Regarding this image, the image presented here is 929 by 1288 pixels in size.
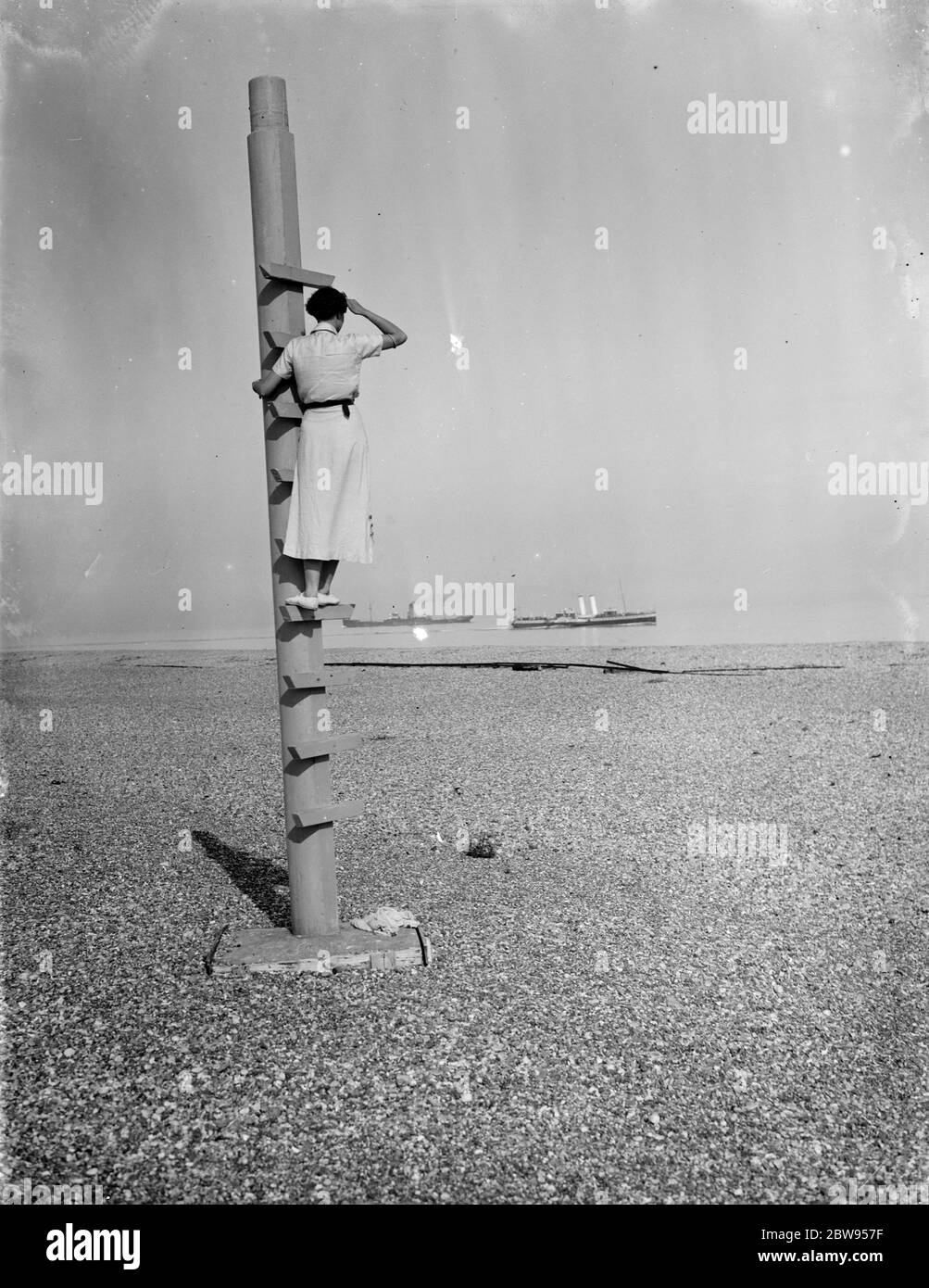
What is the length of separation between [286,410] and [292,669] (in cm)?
139

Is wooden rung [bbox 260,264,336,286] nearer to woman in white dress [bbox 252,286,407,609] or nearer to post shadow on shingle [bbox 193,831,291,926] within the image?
woman in white dress [bbox 252,286,407,609]

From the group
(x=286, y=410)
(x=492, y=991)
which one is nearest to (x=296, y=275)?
(x=286, y=410)

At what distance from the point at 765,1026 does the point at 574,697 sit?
13683 mm

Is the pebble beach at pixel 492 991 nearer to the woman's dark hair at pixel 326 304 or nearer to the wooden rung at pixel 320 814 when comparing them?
the wooden rung at pixel 320 814

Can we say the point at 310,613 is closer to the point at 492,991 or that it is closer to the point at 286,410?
the point at 286,410

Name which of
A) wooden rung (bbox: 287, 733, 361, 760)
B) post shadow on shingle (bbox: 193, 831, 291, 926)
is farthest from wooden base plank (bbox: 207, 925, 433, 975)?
wooden rung (bbox: 287, 733, 361, 760)

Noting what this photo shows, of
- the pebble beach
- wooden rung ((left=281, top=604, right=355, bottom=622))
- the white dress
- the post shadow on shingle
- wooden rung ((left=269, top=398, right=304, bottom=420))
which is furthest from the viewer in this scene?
the post shadow on shingle

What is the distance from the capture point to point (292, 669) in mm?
5430

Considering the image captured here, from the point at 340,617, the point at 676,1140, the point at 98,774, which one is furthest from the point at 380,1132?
the point at 98,774

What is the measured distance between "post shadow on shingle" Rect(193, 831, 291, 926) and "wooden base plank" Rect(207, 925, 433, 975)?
1.86 feet

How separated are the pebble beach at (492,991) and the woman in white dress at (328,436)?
2.23 meters

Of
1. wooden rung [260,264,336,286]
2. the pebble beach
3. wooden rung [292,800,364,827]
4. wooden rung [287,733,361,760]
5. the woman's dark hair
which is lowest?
the pebble beach

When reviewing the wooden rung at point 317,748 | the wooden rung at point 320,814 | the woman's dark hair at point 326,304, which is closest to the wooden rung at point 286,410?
the woman's dark hair at point 326,304

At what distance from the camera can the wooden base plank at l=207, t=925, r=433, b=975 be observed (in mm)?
5188
